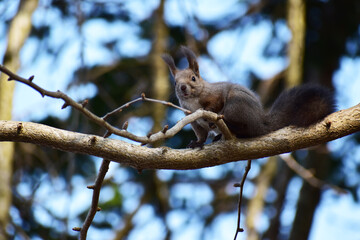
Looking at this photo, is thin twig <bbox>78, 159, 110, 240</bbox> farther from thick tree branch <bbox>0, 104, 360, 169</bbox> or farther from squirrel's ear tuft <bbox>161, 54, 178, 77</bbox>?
squirrel's ear tuft <bbox>161, 54, 178, 77</bbox>

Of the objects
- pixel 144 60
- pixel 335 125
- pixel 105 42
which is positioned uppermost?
pixel 105 42

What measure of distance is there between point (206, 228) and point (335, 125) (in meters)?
5.15

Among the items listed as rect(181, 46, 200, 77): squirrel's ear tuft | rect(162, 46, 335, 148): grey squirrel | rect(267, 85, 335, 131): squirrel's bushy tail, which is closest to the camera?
rect(267, 85, 335, 131): squirrel's bushy tail

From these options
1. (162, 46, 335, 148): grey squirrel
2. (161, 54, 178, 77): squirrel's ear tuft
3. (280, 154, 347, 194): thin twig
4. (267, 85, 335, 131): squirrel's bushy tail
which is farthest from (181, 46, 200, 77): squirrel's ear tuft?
(280, 154, 347, 194): thin twig

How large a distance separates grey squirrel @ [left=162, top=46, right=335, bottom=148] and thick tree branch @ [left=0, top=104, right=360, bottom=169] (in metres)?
0.15

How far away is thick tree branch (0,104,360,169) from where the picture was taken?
281cm

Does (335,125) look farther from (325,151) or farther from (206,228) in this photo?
(206,228)

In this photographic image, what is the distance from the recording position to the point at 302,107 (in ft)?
12.2

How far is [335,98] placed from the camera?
3832mm

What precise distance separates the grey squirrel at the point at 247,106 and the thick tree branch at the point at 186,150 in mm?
152

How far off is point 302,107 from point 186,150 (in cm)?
109

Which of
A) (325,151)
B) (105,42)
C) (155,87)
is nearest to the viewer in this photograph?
(155,87)

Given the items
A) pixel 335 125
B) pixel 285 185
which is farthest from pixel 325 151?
pixel 335 125

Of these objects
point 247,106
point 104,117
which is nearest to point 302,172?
point 247,106
